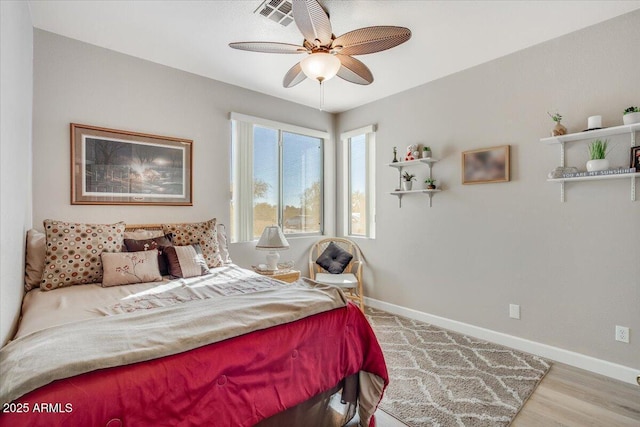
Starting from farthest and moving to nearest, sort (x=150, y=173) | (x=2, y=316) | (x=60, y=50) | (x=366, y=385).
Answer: (x=150, y=173) < (x=60, y=50) < (x=366, y=385) < (x=2, y=316)

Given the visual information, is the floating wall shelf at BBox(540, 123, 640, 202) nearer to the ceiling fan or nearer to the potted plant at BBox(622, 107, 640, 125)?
the potted plant at BBox(622, 107, 640, 125)

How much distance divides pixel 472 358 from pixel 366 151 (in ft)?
9.08

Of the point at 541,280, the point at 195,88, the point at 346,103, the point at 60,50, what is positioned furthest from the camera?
the point at 346,103

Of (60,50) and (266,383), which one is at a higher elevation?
(60,50)

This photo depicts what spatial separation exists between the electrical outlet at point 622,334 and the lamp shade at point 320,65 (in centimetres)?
289

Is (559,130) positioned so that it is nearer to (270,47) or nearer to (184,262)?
(270,47)

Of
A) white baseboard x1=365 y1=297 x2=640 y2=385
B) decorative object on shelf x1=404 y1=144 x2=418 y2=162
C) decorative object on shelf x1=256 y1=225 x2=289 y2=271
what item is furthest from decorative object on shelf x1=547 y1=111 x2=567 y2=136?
decorative object on shelf x1=256 y1=225 x2=289 y2=271

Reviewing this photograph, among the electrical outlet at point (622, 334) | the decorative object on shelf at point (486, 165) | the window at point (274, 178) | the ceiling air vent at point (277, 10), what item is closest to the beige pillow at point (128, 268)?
the window at point (274, 178)

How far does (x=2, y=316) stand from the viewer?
4.28 ft

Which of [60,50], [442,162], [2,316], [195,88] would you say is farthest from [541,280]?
[60,50]

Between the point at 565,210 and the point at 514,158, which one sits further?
the point at 514,158

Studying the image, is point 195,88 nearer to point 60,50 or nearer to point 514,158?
point 60,50

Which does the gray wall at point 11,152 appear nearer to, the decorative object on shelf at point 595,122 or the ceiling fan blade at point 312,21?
the ceiling fan blade at point 312,21

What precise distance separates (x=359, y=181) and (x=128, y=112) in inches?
113
